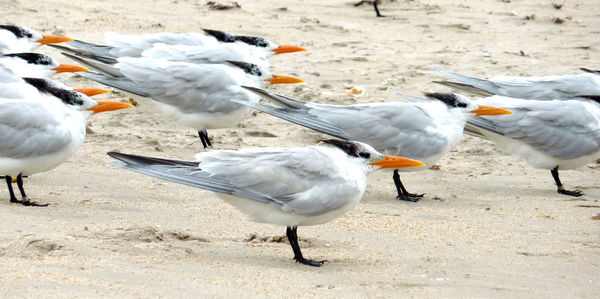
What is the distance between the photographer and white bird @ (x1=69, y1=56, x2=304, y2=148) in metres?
7.03

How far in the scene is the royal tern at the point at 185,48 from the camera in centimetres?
773

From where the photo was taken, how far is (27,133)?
16.6 feet

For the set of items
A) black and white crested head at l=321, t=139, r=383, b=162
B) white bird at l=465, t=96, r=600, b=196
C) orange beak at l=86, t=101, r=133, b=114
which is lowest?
white bird at l=465, t=96, r=600, b=196

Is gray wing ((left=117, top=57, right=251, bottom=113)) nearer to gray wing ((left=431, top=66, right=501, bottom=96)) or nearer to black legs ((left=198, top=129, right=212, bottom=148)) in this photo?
black legs ((left=198, top=129, right=212, bottom=148))

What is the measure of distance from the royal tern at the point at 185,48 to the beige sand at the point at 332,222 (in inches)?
14.2

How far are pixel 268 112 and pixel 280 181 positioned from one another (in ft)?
4.74

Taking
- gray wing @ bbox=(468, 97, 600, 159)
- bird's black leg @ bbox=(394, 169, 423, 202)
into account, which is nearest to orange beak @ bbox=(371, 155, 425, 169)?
bird's black leg @ bbox=(394, 169, 423, 202)

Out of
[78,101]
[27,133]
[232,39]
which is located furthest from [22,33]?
[27,133]

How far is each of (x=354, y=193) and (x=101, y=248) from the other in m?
1.22

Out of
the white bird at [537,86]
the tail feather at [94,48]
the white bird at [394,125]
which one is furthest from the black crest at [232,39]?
the white bird at [394,125]

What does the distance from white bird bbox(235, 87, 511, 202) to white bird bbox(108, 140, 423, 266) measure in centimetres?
150

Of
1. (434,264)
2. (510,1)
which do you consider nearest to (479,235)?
(434,264)

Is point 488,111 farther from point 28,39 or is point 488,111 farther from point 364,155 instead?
point 28,39

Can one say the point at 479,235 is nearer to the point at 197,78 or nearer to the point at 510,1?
the point at 197,78
